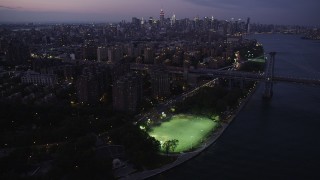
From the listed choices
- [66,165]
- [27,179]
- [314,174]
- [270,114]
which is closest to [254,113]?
[270,114]

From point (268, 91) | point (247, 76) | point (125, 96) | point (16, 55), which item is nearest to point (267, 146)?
point (125, 96)

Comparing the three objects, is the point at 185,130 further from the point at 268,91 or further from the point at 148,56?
the point at 148,56

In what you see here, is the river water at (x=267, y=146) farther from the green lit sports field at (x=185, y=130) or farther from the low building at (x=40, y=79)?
the low building at (x=40, y=79)

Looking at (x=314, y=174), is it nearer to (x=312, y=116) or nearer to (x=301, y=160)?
(x=301, y=160)

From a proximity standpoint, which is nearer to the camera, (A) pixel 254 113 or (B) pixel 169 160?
(B) pixel 169 160

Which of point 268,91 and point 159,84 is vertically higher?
point 159,84

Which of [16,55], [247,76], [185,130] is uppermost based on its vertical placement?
[16,55]

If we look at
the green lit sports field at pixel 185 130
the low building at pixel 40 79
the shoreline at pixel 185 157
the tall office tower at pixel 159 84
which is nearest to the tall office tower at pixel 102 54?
the low building at pixel 40 79
